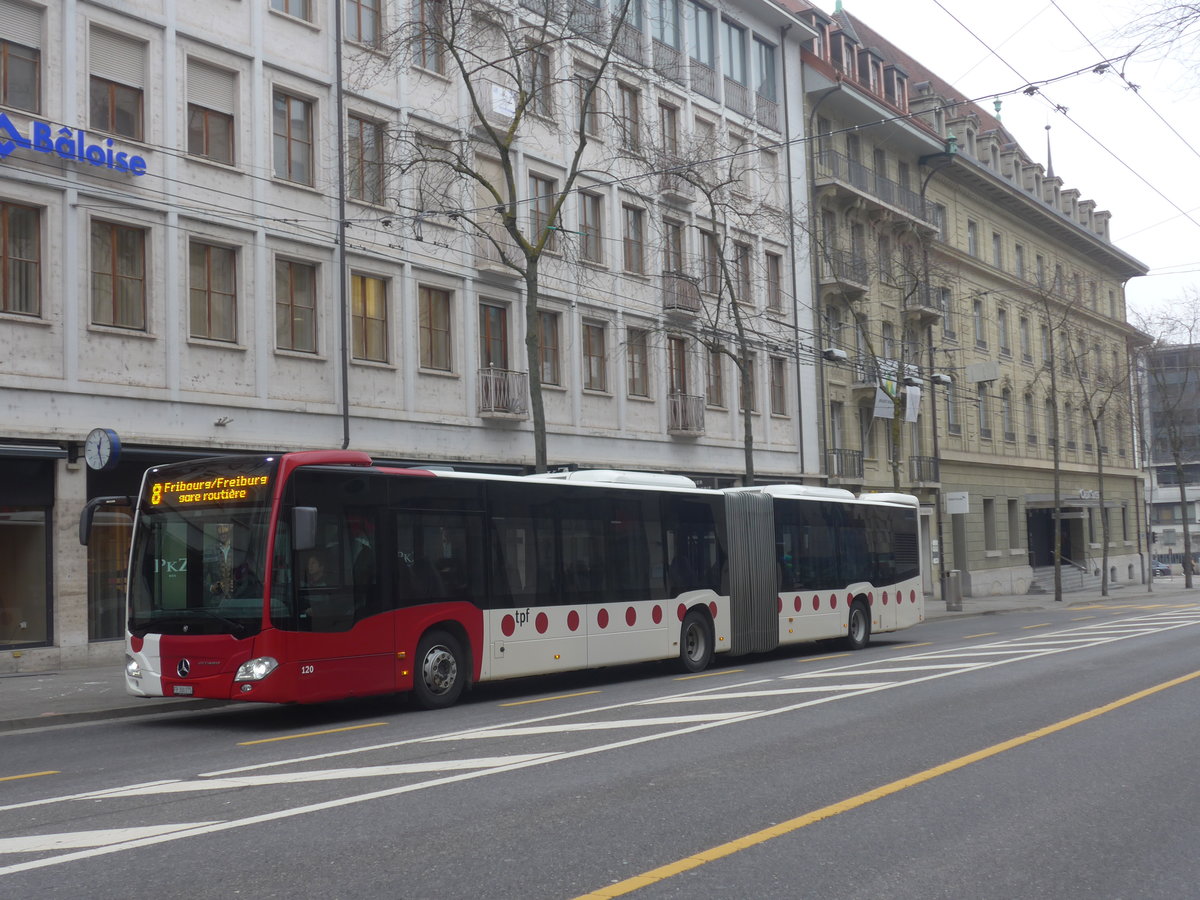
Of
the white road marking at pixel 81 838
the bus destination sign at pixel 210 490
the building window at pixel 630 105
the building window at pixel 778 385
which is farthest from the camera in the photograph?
the building window at pixel 778 385

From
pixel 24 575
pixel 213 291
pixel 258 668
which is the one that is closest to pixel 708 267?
pixel 213 291

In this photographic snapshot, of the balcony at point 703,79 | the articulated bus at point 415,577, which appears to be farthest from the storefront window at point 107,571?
the balcony at point 703,79

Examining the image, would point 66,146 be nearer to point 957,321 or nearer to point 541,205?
point 541,205

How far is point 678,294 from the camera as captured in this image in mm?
35531

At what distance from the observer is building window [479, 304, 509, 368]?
2955 centimetres

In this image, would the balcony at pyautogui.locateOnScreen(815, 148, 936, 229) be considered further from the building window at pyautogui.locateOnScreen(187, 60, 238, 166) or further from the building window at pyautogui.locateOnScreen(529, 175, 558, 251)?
the building window at pyautogui.locateOnScreen(187, 60, 238, 166)

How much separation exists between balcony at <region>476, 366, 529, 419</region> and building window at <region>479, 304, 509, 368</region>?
32 cm

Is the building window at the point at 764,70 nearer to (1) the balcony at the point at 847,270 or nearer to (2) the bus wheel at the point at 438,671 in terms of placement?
(1) the balcony at the point at 847,270

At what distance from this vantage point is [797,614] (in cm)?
2267

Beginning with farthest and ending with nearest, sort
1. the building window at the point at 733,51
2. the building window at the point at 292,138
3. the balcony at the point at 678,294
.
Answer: the building window at the point at 733,51 → the balcony at the point at 678,294 → the building window at the point at 292,138

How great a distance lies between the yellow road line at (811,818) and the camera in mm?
6215

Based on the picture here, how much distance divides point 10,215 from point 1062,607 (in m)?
32.7

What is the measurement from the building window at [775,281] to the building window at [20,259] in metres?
23.2

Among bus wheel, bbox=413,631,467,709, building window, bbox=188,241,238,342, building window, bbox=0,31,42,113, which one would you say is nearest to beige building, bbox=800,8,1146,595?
building window, bbox=188,241,238,342
